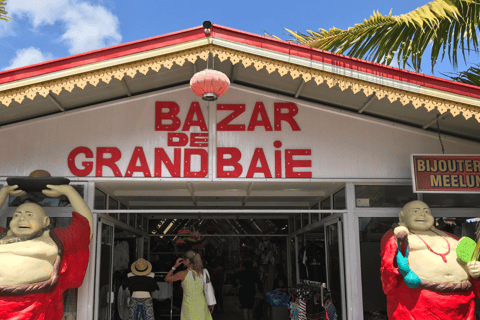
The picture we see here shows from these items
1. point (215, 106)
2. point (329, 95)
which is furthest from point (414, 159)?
point (215, 106)

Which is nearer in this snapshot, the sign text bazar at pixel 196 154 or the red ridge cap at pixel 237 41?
the red ridge cap at pixel 237 41

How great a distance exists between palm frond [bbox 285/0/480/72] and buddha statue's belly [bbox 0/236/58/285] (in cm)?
510

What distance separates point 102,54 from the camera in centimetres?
530

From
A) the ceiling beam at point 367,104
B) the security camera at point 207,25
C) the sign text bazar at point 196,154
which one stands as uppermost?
the security camera at point 207,25

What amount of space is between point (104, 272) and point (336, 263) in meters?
3.49

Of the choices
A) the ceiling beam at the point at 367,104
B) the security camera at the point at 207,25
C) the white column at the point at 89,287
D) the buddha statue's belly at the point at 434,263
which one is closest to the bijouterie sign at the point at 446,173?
the buddha statue's belly at the point at 434,263

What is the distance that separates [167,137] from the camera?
21.0 ft

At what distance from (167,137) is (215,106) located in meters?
0.80

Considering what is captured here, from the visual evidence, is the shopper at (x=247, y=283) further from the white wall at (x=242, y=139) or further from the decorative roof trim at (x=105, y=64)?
the decorative roof trim at (x=105, y=64)

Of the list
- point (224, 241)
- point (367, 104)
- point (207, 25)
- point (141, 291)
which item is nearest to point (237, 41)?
point (207, 25)

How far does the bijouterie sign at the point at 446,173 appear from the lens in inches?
235

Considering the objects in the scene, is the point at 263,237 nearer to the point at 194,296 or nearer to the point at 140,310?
the point at 140,310

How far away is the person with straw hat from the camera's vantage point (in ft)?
25.5

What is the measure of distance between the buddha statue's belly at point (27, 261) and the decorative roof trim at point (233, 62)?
1.63 m
